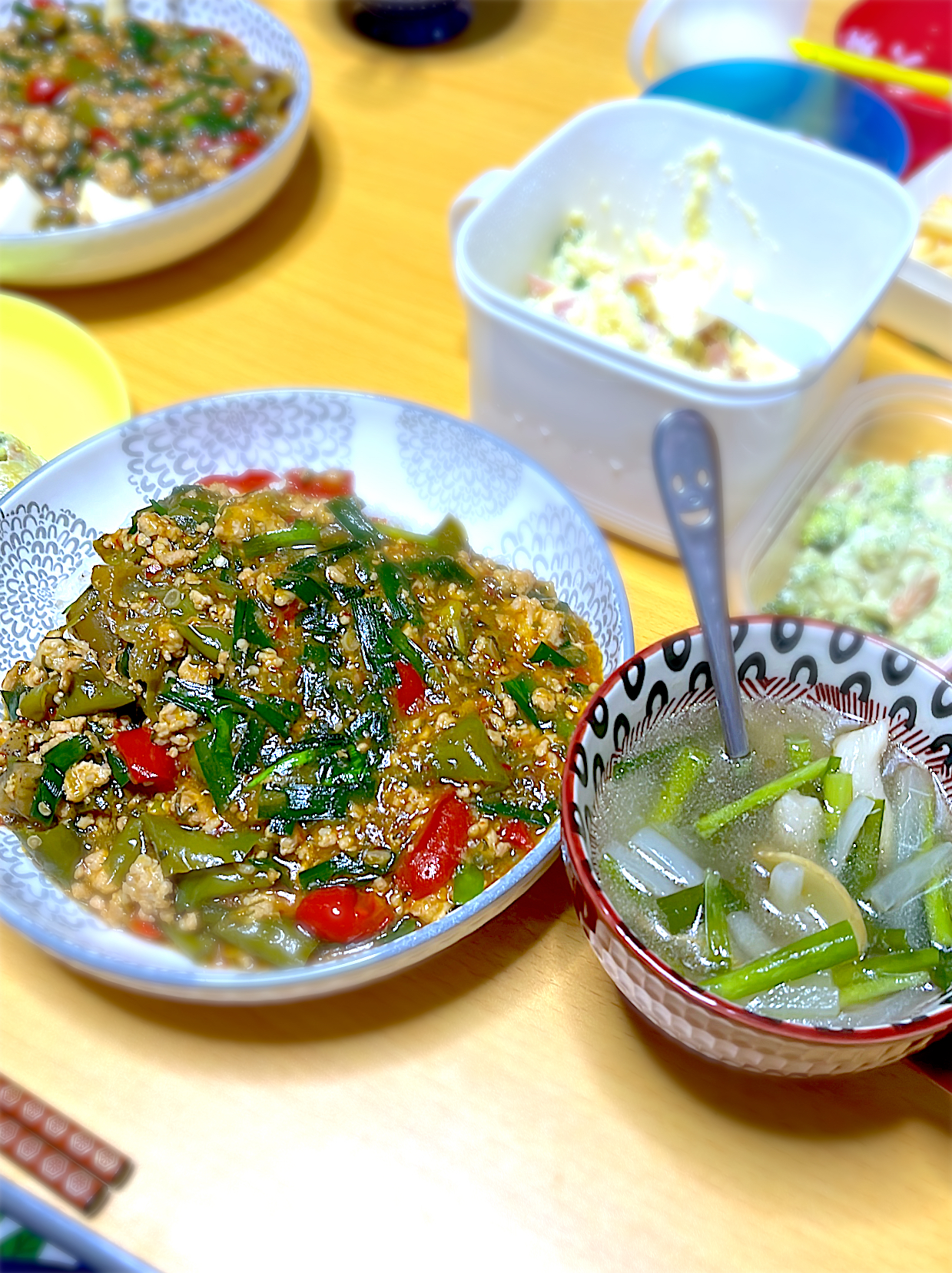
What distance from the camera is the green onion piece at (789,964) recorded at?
1.01 meters

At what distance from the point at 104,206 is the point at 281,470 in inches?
33.9

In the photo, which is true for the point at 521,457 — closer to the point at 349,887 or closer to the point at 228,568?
the point at 228,568

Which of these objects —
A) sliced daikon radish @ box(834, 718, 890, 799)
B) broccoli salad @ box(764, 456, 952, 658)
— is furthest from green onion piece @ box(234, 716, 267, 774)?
broccoli salad @ box(764, 456, 952, 658)

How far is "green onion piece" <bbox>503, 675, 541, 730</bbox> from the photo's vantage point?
140cm

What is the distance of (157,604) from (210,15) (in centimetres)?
205

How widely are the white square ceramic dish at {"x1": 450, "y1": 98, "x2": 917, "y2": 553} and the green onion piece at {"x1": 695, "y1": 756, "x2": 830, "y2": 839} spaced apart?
0.63m

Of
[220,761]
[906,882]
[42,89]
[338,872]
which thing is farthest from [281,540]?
[42,89]

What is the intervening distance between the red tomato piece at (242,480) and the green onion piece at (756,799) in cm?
94

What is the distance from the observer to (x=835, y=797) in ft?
3.77

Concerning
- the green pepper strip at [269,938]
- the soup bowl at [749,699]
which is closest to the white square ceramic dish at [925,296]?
the soup bowl at [749,699]

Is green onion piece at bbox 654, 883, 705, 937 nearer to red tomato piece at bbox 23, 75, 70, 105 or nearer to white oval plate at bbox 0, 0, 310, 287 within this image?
white oval plate at bbox 0, 0, 310, 287

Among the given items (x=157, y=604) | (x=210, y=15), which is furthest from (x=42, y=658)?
(x=210, y=15)

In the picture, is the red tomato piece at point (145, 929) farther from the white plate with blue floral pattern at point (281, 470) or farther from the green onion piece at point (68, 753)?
the green onion piece at point (68, 753)

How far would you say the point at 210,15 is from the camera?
2.64m
